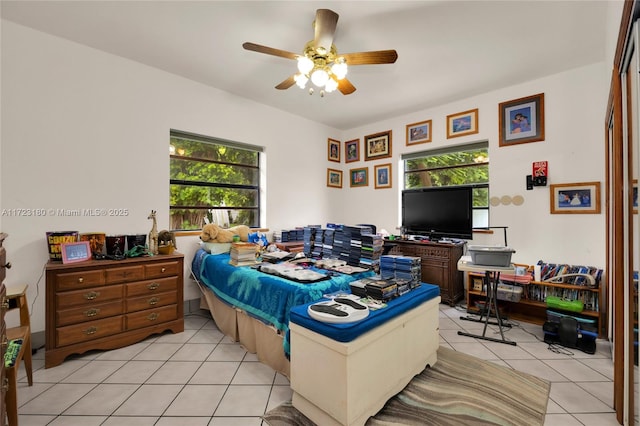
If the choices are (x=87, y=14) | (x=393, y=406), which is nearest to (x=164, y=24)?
(x=87, y=14)

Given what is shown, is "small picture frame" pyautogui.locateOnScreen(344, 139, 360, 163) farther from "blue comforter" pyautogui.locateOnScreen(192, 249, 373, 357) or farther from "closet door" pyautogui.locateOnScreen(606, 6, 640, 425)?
"closet door" pyautogui.locateOnScreen(606, 6, 640, 425)

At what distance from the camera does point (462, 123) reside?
148 inches

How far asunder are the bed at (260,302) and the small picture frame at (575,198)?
2534 millimetres

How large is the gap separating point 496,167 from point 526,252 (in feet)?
3.71

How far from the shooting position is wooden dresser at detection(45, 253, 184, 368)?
2.13 metres

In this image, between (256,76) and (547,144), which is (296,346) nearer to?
(256,76)

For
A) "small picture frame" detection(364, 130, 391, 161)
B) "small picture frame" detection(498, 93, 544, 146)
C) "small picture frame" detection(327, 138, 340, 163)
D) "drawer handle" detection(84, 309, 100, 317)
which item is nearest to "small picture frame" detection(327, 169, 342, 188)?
"small picture frame" detection(327, 138, 340, 163)

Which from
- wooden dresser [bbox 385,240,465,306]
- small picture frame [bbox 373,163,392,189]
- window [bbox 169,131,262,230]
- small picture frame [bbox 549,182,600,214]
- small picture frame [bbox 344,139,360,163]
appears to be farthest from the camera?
small picture frame [bbox 344,139,360,163]

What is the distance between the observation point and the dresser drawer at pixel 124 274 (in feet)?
7.77

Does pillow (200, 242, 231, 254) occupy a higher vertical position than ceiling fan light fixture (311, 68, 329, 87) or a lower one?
lower

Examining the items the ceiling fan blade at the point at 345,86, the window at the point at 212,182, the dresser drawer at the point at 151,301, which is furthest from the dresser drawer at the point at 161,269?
the ceiling fan blade at the point at 345,86

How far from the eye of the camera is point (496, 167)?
349cm

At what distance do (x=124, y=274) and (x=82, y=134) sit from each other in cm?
146

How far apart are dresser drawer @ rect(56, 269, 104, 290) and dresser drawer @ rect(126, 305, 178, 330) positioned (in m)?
0.42
